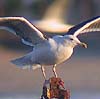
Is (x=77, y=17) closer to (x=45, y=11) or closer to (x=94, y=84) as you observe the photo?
(x=45, y=11)

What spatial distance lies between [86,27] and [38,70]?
7.17 m

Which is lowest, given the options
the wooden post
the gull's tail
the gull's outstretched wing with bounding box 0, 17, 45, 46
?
the wooden post

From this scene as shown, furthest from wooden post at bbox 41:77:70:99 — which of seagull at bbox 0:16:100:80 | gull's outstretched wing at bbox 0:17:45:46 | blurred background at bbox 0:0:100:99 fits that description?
blurred background at bbox 0:0:100:99

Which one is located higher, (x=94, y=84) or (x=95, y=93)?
(x=94, y=84)

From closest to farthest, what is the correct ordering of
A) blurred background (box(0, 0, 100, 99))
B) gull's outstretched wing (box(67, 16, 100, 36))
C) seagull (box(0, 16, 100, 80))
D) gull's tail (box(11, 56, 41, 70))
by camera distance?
seagull (box(0, 16, 100, 80)) < gull's tail (box(11, 56, 41, 70)) < gull's outstretched wing (box(67, 16, 100, 36)) < blurred background (box(0, 0, 100, 99))

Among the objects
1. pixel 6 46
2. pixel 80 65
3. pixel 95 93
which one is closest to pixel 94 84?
pixel 95 93

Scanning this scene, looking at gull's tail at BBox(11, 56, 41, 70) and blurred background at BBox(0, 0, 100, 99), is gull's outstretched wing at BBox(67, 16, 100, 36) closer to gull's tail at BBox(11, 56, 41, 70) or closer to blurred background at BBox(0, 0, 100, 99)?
gull's tail at BBox(11, 56, 41, 70)

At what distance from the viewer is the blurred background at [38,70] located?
1088cm

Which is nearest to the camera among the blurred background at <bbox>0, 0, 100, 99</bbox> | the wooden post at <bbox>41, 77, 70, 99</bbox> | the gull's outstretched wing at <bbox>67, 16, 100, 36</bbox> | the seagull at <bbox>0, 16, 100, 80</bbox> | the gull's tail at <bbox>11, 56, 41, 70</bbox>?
the wooden post at <bbox>41, 77, 70, 99</bbox>

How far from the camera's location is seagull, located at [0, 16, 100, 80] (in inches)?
224

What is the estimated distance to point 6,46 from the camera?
18.6m

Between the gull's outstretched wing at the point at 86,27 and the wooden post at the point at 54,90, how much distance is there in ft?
1.52

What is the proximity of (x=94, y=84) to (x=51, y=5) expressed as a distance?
13265 mm

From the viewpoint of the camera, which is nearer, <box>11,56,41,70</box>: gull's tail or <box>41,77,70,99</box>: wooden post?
<box>41,77,70,99</box>: wooden post
